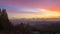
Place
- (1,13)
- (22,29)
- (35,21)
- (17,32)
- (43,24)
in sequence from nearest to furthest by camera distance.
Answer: (17,32), (22,29), (1,13), (35,21), (43,24)

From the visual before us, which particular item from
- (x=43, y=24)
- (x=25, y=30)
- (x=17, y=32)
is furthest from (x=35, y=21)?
(x=17, y=32)

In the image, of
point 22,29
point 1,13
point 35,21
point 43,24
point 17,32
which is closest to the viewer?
point 17,32

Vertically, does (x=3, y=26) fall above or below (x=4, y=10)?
below

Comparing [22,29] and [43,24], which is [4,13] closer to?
[22,29]

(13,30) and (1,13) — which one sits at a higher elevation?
(1,13)

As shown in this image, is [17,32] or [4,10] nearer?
[17,32]

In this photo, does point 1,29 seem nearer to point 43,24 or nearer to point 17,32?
point 17,32

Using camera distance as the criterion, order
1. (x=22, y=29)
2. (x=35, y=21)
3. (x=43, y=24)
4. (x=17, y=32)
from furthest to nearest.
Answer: (x=43, y=24) → (x=35, y=21) → (x=22, y=29) → (x=17, y=32)

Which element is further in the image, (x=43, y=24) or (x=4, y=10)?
(x=43, y=24)

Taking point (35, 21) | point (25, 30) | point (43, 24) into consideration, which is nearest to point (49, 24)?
point (43, 24)
